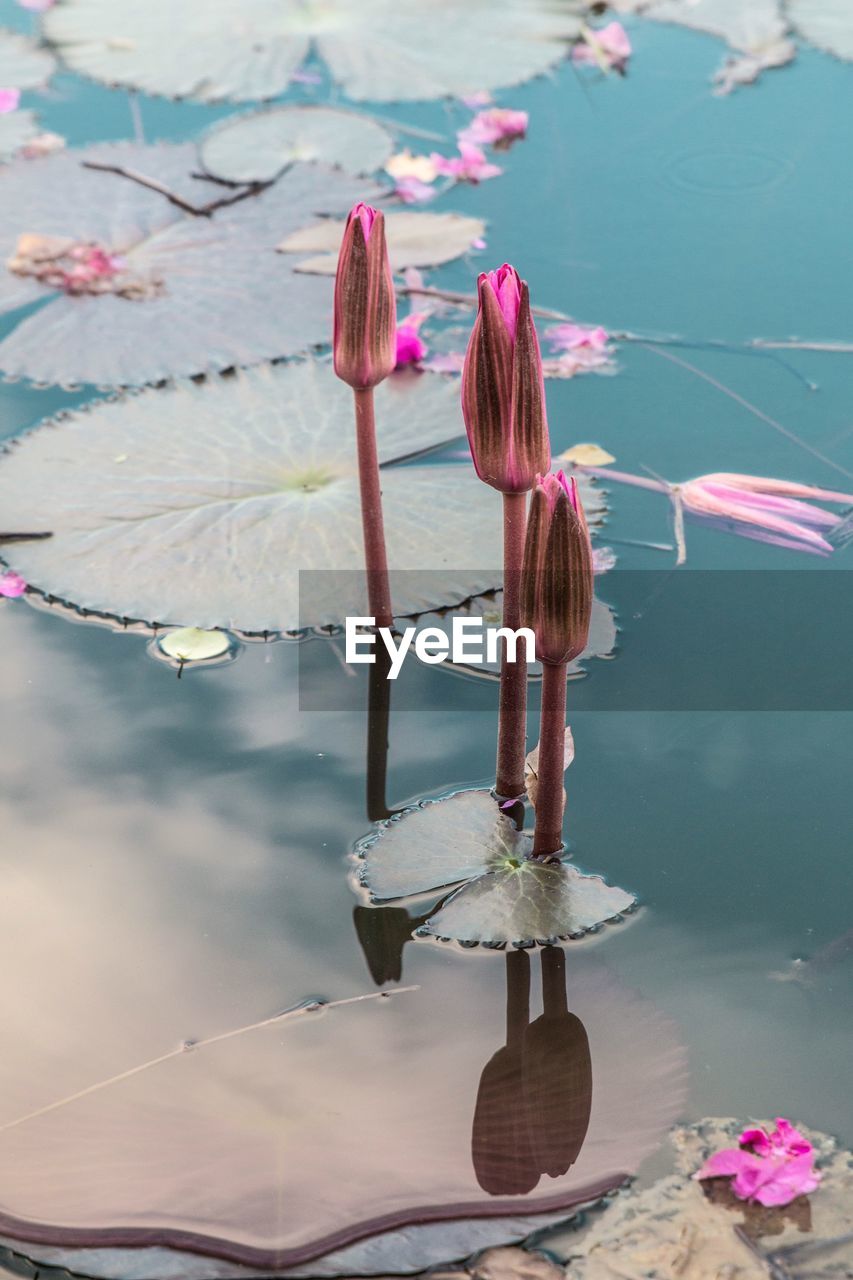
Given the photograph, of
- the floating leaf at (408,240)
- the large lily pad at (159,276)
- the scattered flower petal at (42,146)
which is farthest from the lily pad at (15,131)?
the floating leaf at (408,240)

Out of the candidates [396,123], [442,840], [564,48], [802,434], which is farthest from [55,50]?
[442,840]

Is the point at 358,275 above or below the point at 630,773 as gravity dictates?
above

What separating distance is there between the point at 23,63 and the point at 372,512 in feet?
10.2

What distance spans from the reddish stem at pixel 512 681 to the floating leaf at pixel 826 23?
10.3 ft

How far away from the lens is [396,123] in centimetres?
393

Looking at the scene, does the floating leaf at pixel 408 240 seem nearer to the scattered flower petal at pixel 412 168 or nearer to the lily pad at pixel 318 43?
the scattered flower petal at pixel 412 168

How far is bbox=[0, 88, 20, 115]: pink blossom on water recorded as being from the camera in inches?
157

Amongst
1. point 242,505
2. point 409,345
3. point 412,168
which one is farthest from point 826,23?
point 242,505

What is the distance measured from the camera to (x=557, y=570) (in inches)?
58.8

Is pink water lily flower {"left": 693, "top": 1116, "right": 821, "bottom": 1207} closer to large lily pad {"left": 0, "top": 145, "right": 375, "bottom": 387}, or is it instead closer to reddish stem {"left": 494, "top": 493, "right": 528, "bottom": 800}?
reddish stem {"left": 494, "top": 493, "right": 528, "bottom": 800}

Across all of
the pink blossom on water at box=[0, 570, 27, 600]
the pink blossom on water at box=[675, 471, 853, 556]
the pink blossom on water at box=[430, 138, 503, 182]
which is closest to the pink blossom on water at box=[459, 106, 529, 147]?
the pink blossom on water at box=[430, 138, 503, 182]

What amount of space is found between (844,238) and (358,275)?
1941mm

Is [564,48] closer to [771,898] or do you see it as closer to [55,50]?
[55,50]

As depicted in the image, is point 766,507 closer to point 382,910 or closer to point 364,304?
point 364,304
